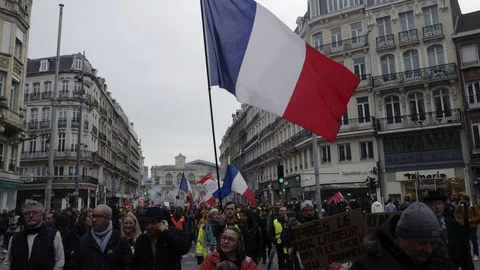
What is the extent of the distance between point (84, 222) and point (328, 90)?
482cm

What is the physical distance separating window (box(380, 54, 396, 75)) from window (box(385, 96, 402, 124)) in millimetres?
2245

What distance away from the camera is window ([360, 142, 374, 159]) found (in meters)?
32.4

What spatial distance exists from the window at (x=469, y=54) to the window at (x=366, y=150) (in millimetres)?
9361

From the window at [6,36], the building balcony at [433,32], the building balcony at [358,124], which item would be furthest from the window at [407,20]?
the window at [6,36]

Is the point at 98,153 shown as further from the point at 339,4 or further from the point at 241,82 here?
the point at 241,82

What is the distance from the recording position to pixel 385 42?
32688 mm

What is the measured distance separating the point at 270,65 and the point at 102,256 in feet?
14.0

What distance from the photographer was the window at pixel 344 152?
33.1 meters

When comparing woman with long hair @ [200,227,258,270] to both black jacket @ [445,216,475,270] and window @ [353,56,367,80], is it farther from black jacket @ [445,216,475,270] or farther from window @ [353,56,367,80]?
window @ [353,56,367,80]

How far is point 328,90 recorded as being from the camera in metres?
7.15

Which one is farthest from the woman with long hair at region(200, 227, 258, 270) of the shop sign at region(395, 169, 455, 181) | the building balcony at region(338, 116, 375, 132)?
the building balcony at region(338, 116, 375, 132)

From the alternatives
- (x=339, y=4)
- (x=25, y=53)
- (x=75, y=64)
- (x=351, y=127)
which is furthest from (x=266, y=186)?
(x=25, y=53)

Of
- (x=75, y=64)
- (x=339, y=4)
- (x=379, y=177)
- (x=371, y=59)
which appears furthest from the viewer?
(x=75, y=64)

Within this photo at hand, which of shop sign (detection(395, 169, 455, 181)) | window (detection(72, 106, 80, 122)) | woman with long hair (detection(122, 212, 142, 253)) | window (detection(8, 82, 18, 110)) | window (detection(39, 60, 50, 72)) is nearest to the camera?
woman with long hair (detection(122, 212, 142, 253))
